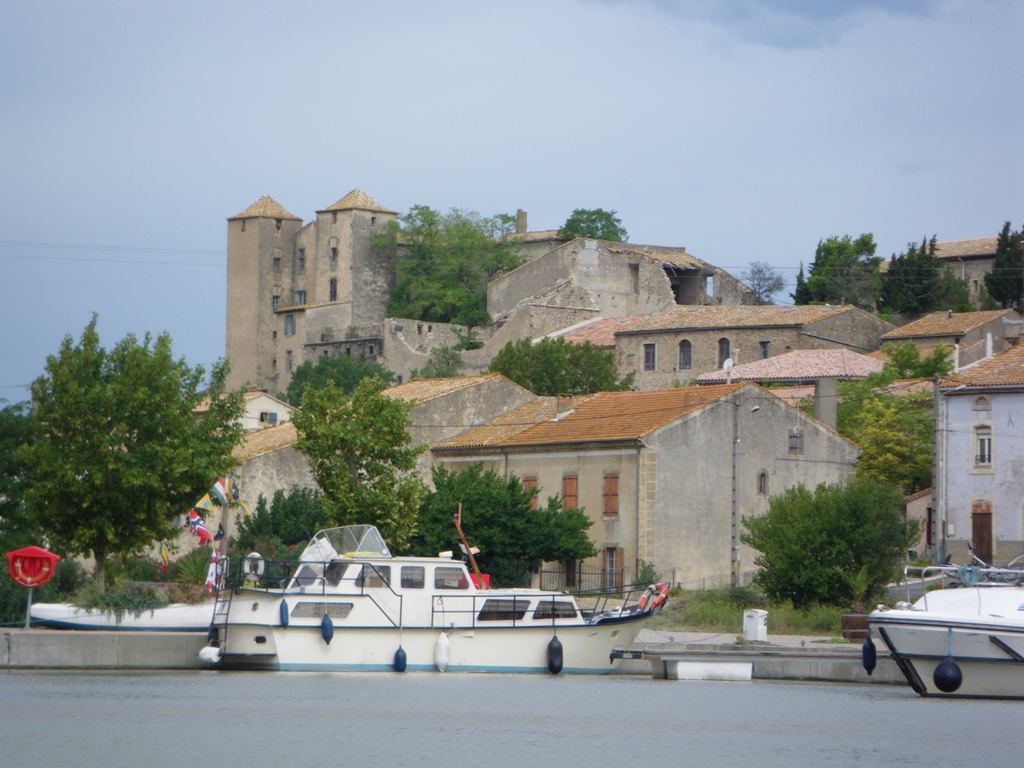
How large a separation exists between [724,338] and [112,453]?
47.8 metres

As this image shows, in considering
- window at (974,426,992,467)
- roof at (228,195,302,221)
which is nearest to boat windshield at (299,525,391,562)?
window at (974,426,992,467)

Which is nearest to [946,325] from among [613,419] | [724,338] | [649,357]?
[724,338]

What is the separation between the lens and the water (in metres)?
21.4

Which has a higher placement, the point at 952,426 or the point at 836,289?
the point at 836,289

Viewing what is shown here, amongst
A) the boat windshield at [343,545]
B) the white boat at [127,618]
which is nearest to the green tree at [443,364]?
the white boat at [127,618]

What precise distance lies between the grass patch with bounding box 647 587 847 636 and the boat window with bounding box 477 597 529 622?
7596 mm

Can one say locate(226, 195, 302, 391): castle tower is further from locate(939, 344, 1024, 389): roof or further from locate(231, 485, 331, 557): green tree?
locate(231, 485, 331, 557): green tree

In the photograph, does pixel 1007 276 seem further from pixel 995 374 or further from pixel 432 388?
pixel 432 388

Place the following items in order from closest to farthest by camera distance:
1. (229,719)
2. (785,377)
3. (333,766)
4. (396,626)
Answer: (333,766)
(229,719)
(396,626)
(785,377)

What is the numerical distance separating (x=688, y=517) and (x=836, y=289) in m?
52.3

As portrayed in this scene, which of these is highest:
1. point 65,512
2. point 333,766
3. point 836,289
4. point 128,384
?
point 836,289

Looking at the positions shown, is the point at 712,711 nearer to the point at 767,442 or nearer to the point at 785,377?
the point at 767,442

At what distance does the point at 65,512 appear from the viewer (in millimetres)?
35656

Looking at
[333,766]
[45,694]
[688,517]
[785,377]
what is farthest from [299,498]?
[785,377]
